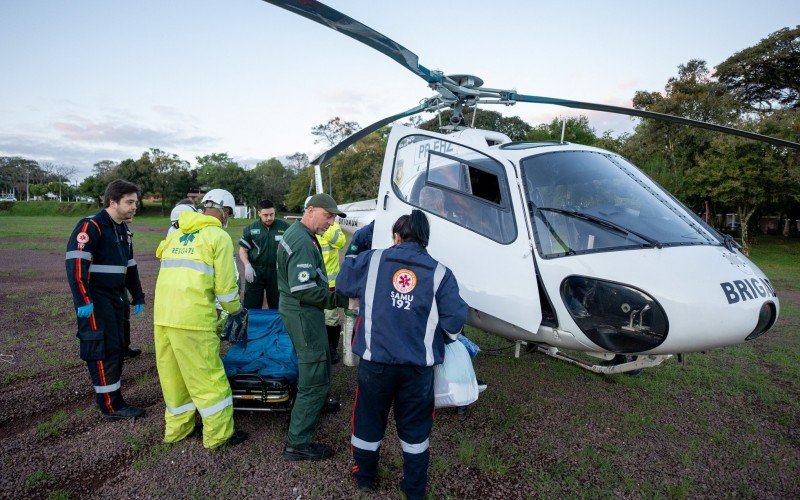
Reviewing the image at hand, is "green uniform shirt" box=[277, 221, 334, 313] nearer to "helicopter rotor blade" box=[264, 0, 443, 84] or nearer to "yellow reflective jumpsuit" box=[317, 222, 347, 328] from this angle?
"helicopter rotor blade" box=[264, 0, 443, 84]

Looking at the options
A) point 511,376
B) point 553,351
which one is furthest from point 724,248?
point 511,376

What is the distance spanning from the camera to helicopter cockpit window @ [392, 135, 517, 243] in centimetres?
346

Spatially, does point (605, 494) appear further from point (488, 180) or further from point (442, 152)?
point (442, 152)

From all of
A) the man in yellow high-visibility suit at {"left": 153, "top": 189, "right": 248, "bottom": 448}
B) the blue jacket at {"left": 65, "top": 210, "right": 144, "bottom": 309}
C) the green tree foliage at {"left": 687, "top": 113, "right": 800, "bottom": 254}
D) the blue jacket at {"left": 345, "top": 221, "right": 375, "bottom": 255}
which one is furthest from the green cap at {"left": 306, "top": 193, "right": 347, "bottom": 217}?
the green tree foliage at {"left": 687, "top": 113, "right": 800, "bottom": 254}

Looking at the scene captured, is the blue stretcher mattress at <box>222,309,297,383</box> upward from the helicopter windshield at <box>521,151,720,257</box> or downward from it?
downward

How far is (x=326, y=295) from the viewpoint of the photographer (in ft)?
10.4

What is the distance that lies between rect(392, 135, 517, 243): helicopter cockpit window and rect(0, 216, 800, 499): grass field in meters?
1.78

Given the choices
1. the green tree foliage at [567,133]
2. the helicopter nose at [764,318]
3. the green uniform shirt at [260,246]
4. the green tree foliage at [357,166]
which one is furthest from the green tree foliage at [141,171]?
the helicopter nose at [764,318]

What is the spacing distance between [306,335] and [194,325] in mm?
829

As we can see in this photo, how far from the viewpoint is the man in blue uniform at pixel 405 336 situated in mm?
2619

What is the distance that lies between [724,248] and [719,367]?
342 cm

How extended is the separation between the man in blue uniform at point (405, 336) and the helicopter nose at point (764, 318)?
1919 millimetres

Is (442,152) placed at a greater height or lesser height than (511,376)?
greater

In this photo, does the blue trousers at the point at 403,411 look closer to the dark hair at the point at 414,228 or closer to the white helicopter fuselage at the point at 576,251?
the dark hair at the point at 414,228
